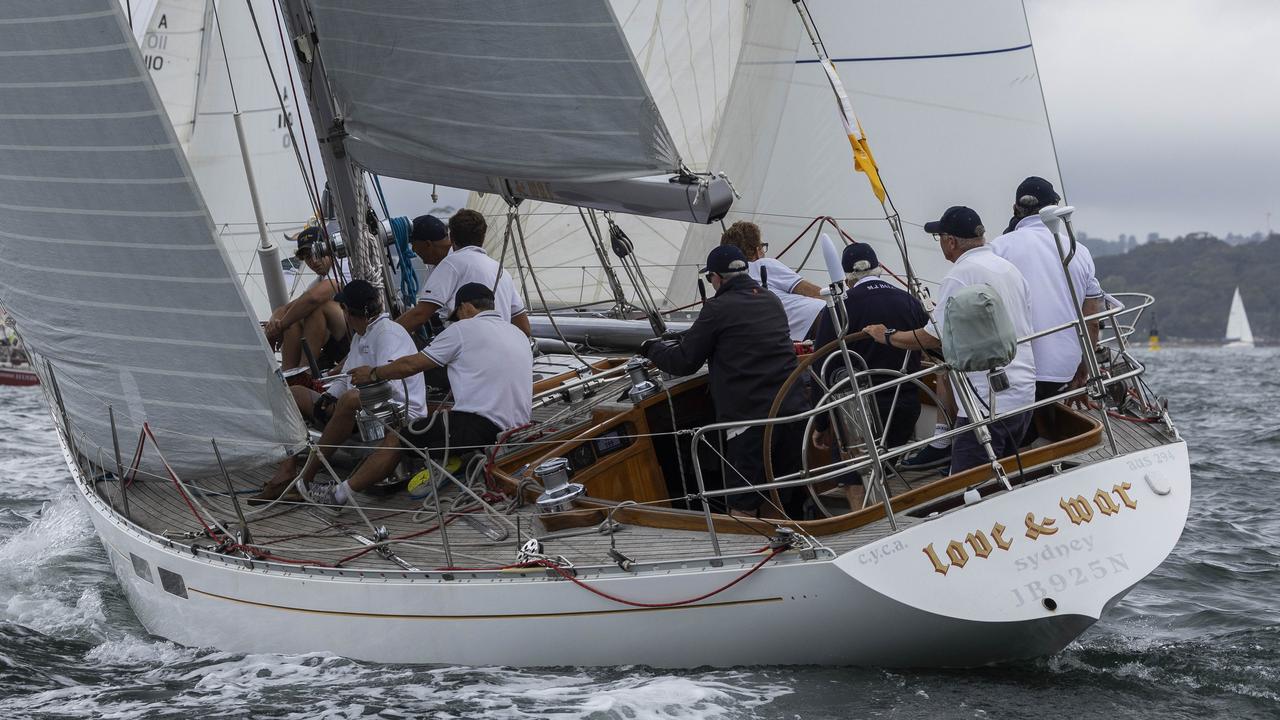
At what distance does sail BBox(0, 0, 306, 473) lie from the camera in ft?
17.3

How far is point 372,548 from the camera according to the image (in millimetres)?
4941

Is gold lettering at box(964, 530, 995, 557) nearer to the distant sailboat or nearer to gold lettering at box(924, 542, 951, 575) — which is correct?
gold lettering at box(924, 542, 951, 575)

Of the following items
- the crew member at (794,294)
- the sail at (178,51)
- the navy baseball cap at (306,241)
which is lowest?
the crew member at (794,294)

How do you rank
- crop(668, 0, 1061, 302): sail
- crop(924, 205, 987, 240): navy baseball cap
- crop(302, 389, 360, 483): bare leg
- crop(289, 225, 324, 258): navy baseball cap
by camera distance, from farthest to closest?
crop(668, 0, 1061, 302): sail < crop(289, 225, 324, 258): navy baseball cap < crop(302, 389, 360, 483): bare leg < crop(924, 205, 987, 240): navy baseball cap

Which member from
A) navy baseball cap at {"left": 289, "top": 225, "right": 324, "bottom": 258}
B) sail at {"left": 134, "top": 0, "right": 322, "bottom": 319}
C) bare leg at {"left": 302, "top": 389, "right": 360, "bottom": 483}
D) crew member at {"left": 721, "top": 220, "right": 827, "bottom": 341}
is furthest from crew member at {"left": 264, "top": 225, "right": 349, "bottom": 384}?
sail at {"left": 134, "top": 0, "right": 322, "bottom": 319}

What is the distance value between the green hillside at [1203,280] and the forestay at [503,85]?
73570mm

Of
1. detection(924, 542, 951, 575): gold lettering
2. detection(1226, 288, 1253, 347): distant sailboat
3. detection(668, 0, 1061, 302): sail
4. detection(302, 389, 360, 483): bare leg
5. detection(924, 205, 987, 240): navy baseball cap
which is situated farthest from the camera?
detection(1226, 288, 1253, 347): distant sailboat

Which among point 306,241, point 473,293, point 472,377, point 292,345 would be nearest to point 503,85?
point 473,293

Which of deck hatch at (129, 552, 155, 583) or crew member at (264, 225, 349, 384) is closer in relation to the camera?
deck hatch at (129, 552, 155, 583)

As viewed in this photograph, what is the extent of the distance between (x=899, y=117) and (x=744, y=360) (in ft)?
18.2

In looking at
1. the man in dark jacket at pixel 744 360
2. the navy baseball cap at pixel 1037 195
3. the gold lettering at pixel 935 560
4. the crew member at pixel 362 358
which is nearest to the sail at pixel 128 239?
the crew member at pixel 362 358

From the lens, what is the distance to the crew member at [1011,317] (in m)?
4.66

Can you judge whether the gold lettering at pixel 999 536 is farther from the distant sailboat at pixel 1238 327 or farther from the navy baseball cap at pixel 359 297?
the distant sailboat at pixel 1238 327

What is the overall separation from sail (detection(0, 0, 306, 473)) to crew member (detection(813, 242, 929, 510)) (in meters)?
2.21
